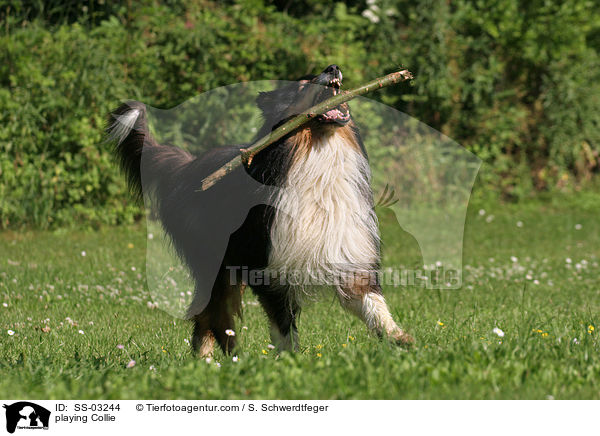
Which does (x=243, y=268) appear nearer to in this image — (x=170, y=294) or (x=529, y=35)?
(x=170, y=294)

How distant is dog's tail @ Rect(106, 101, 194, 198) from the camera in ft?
17.8

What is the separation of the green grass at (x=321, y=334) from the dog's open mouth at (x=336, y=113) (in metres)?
1.20

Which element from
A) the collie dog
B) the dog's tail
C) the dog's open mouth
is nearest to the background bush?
the dog's tail

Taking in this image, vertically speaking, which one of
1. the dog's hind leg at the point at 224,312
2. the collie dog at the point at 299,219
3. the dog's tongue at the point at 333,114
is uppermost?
the dog's tongue at the point at 333,114

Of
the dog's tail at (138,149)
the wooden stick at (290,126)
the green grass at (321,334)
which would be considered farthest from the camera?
the dog's tail at (138,149)

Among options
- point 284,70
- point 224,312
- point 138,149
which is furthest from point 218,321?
point 284,70

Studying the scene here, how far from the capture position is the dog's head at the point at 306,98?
4262mm

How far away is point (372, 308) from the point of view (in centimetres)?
437

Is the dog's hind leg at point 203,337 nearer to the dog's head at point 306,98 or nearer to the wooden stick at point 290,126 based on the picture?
the wooden stick at point 290,126

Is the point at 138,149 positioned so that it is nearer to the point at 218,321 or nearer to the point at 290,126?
the point at 218,321

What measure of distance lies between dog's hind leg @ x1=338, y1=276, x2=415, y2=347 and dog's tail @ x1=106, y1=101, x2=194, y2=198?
1.67 metres
